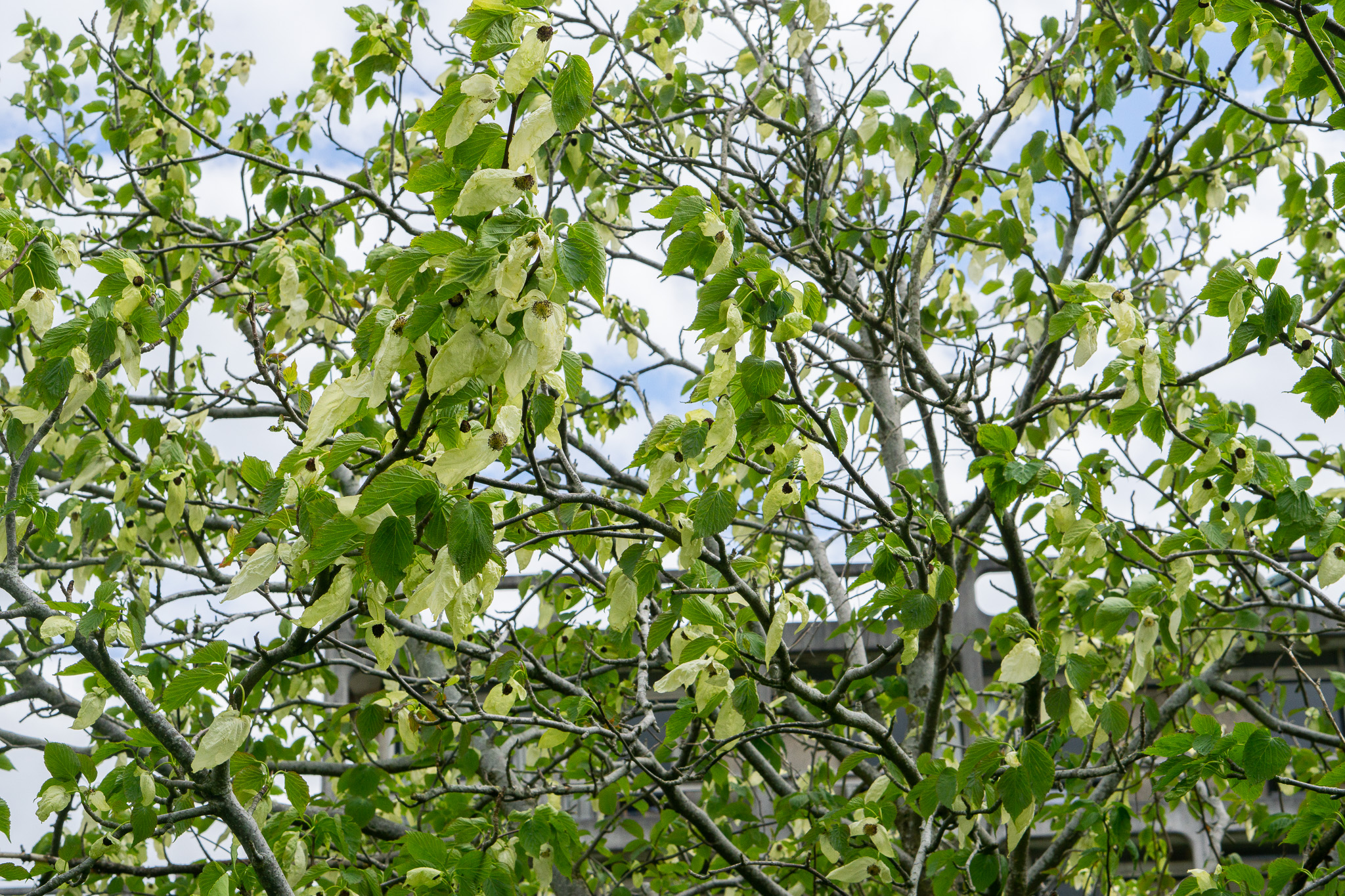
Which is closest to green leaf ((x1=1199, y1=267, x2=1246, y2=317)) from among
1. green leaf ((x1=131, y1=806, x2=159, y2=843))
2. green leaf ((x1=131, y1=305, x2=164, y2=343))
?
green leaf ((x1=131, y1=305, x2=164, y2=343))

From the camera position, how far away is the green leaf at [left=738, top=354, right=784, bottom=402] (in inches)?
75.0

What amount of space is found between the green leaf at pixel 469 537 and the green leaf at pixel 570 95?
1.68 feet

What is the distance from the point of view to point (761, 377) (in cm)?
191

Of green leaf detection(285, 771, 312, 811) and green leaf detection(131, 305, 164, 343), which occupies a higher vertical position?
green leaf detection(131, 305, 164, 343)

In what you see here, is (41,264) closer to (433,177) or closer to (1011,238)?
(433,177)

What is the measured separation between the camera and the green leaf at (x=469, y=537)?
54.4 inches

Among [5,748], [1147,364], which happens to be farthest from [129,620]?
[1147,364]

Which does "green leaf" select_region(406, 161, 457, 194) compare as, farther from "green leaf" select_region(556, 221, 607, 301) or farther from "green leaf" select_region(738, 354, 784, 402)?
"green leaf" select_region(738, 354, 784, 402)

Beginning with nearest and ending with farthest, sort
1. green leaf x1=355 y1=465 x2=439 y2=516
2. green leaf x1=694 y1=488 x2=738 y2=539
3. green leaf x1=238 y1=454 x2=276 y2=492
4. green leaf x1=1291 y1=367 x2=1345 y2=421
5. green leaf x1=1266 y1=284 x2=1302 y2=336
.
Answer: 1. green leaf x1=355 y1=465 x2=439 y2=516
2. green leaf x1=694 y1=488 x2=738 y2=539
3. green leaf x1=238 y1=454 x2=276 y2=492
4. green leaf x1=1266 y1=284 x2=1302 y2=336
5. green leaf x1=1291 y1=367 x2=1345 y2=421

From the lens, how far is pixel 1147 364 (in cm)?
222

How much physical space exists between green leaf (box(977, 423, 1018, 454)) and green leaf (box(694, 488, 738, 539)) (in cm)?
61

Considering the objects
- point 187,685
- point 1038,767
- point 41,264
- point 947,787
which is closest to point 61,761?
point 187,685

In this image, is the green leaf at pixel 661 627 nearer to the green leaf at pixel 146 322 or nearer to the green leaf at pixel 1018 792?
the green leaf at pixel 1018 792

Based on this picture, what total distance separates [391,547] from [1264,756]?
1.76 metres
